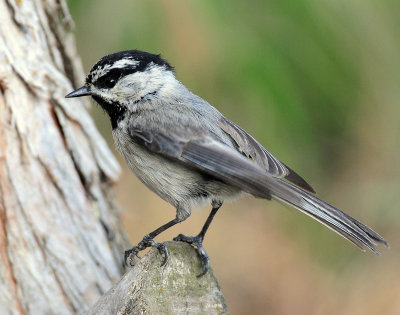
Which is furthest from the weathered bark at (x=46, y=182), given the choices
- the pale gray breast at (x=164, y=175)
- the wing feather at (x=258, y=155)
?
the wing feather at (x=258, y=155)

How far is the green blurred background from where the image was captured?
313 cm

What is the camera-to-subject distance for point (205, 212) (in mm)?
4055

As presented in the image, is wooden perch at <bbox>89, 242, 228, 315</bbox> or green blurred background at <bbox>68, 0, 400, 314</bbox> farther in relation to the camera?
green blurred background at <bbox>68, 0, 400, 314</bbox>

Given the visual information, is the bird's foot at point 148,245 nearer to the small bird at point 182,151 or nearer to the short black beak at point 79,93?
the small bird at point 182,151

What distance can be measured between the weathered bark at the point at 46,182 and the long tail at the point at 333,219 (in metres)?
1.09

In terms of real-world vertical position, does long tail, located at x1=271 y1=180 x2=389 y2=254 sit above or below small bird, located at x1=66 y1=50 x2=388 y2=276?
below

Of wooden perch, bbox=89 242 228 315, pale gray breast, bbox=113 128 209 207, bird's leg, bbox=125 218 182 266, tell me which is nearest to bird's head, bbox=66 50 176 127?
pale gray breast, bbox=113 128 209 207

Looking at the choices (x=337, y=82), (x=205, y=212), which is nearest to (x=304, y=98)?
(x=337, y=82)

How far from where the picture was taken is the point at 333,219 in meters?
2.33

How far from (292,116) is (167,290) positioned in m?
1.62

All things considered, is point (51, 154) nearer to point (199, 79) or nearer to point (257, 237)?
point (199, 79)

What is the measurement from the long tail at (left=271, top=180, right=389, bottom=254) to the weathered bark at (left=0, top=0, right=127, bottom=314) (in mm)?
1093

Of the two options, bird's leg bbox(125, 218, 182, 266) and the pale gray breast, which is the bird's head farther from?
bird's leg bbox(125, 218, 182, 266)

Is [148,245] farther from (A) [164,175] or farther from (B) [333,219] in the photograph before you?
(B) [333,219]
